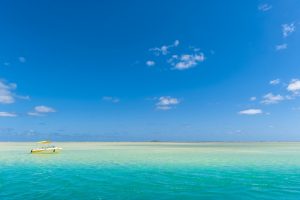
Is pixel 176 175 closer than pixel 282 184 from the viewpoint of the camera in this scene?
No

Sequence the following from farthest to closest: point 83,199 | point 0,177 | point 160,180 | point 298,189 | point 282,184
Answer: point 0,177 → point 160,180 → point 282,184 → point 298,189 → point 83,199

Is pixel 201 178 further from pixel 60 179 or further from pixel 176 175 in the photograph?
pixel 60 179

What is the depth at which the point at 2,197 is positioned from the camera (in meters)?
14.9

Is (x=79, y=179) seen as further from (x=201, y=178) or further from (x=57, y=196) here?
(x=201, y=178)

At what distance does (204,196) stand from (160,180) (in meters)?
5.45

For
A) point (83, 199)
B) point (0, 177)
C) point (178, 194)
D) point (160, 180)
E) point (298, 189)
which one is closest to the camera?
point (83, 199)

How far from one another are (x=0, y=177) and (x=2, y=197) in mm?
7610

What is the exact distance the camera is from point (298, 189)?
667 inches

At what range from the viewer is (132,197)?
14750 mm

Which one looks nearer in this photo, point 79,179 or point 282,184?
point 282,184

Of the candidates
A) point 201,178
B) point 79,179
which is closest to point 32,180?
point 79,179

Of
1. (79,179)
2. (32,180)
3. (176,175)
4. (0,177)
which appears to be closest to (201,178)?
(176,175)

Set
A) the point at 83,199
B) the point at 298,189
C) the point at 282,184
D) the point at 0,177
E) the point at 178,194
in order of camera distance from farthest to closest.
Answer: the point at 0,177 → the point at 282,184 → the point at 298,189 → the point at 178,194 → the point at 83,199

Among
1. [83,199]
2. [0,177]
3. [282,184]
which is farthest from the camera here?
[0,177]
